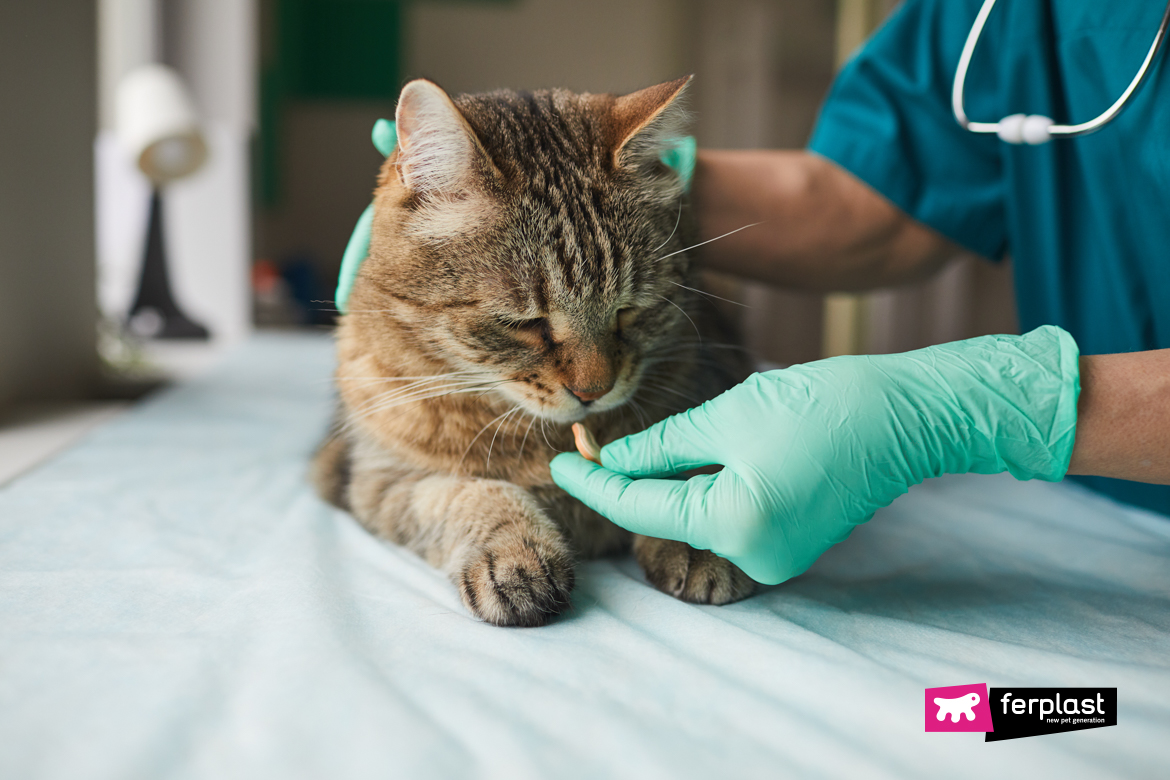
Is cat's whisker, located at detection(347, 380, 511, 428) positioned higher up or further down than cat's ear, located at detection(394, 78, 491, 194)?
further down

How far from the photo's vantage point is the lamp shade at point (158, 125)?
2.18 metres

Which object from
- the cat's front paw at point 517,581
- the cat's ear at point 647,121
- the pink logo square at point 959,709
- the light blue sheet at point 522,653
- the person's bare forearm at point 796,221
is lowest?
the light blue sheet at point 522,653

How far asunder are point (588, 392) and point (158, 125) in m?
1.97

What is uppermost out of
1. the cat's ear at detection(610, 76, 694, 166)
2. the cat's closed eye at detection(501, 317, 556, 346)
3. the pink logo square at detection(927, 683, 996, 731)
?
the cat's ear at detection(610, 76, 694, 166)

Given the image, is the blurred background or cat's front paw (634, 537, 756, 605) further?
the blurred background

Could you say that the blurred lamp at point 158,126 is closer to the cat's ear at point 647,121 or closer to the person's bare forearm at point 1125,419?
the cat's ear at point 647,121

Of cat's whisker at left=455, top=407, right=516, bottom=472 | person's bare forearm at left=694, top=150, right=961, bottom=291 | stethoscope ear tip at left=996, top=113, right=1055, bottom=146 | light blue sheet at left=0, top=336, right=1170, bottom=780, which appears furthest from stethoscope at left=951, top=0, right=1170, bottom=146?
cat's whisker at left=455, top=407, right=516, bottom=472

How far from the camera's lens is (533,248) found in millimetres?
812

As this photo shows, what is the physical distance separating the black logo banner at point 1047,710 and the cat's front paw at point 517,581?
38cm

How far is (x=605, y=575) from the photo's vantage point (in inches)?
33.4

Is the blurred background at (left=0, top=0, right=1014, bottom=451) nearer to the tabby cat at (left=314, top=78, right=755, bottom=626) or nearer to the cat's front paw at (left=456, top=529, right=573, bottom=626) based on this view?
the tabby cat at (left=314, top=78, right=755, bottom=626)

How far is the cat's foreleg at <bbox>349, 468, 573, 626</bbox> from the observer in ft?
2.39

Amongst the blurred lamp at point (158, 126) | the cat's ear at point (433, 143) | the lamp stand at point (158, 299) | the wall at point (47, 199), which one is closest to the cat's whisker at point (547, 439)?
the cat's ear at point (433, 143)

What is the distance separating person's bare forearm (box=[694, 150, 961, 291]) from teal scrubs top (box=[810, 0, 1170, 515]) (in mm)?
40
